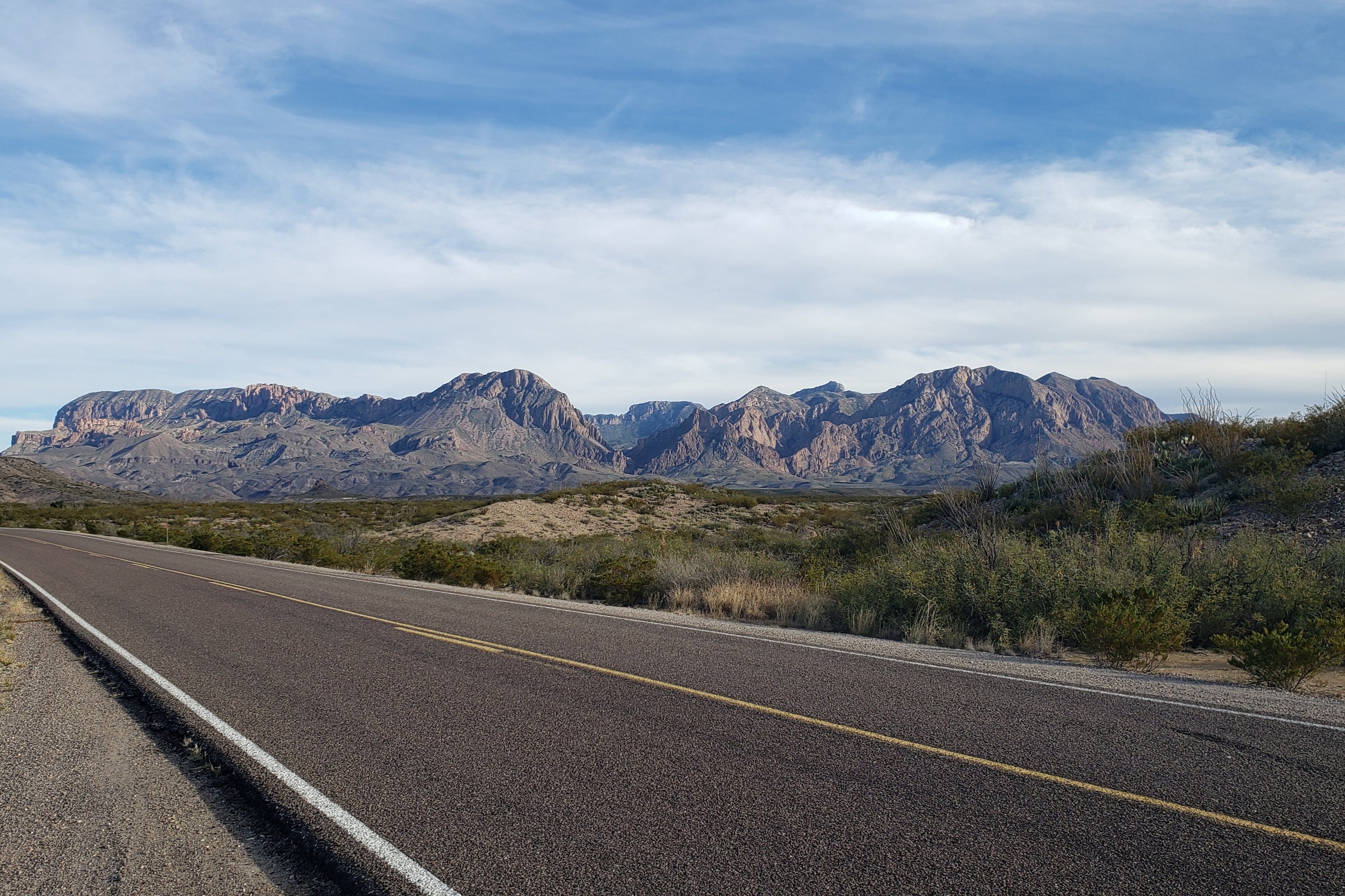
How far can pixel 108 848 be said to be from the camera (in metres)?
4.38

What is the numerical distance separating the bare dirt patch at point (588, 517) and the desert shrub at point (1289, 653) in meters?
29.2

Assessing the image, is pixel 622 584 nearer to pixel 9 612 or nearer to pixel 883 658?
pixel 883 658

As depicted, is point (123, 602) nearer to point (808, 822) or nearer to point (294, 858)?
point (294, 858)

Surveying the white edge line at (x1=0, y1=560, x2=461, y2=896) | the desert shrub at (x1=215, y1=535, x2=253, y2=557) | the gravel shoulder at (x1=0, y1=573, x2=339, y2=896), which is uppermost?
the white edge line at (x1=0, y1=560, x2=461, y2=896)

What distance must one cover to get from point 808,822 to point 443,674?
4780 millimetres

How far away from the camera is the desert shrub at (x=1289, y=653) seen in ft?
25.9

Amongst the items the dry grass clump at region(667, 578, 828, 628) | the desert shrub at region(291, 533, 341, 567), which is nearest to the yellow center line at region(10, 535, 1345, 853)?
the dry grass clump at region(667, 578, 828, 628)

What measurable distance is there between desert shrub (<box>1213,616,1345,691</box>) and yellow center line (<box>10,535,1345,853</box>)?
4.88 m

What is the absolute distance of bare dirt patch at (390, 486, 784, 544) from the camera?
3934 cm

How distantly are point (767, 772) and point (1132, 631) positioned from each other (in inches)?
253

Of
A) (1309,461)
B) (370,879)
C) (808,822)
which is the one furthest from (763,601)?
(1309,461)

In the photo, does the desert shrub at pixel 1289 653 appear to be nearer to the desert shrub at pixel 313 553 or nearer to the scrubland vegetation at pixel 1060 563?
the scrubland vegetation at pixel 1060 563

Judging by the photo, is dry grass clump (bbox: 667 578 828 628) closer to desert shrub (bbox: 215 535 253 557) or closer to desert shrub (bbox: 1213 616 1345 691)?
desert shrub (bbox: 1213 616 1345 691)

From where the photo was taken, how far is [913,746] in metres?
5.44
